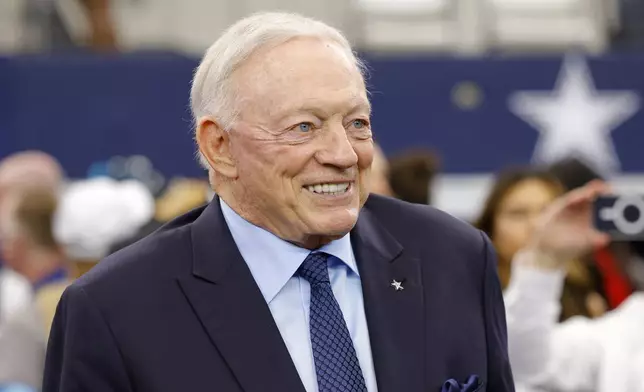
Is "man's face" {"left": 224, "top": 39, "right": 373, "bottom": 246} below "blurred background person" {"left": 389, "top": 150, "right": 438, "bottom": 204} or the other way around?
the other way around

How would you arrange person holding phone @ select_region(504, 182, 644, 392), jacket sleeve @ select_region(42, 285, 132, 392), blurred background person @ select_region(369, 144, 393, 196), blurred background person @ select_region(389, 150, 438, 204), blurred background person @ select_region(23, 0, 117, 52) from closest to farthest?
jacket sleeve @ select_region(42, 285, 132, 392) → person holding phone @ select_region(504, 182, 644, 392) → blurred background person @ select_region(369, 144, 393, 196) → blurred background person @ select_region(389, 150, 438, 204) → blurred background person @ select_region(23, 0, 117, 52)

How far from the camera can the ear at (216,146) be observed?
2566 millimetres

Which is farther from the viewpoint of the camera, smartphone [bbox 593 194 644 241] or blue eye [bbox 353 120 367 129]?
smartphone [bbox 593 194 644 241]

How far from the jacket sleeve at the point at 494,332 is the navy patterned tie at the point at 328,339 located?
28 cm

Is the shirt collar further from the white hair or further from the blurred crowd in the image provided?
the blurred crowd

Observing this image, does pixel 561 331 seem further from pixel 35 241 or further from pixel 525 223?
pixel 35 241

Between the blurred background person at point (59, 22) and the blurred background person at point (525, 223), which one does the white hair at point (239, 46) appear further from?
the blurred background person at point (59, 22)

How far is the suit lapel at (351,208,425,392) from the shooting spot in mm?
2447

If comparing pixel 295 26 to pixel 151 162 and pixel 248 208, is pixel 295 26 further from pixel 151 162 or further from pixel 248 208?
pixel 151 162

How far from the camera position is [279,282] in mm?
2518

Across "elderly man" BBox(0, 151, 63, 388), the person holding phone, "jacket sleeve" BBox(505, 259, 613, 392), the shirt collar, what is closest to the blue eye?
the shirt collar

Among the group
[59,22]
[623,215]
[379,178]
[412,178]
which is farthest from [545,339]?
[59,22]

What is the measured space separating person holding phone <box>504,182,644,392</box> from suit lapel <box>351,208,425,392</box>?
2.47ft

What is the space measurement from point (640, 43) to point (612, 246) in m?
4.16
